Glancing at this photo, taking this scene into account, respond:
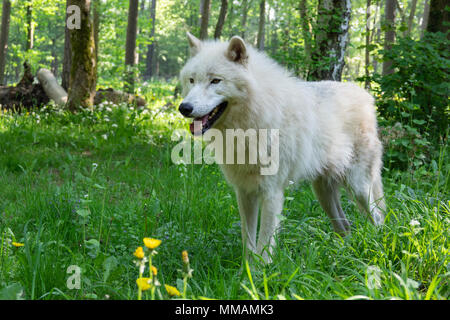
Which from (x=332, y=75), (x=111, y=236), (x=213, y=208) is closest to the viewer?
(x=111, y=236)

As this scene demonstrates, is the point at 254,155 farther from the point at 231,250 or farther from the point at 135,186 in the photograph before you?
the point at 135,186

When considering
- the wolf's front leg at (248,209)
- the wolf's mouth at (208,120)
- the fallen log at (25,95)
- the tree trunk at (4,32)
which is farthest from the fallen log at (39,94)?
the tree trunk at (4,32)

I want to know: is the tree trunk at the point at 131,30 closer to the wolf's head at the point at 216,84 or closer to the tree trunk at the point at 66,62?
the tree trunk at the point at 66,62

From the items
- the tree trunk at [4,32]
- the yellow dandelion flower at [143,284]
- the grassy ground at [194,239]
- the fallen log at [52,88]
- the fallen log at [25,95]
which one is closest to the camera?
the yellow dandelion flower at [143,284]

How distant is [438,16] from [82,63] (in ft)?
21.2

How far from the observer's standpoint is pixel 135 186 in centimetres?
464

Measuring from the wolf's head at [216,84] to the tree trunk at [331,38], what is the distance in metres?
3.02

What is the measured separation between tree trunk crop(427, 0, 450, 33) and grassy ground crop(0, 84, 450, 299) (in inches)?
133

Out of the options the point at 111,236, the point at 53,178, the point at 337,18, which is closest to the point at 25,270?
the point at 111,236

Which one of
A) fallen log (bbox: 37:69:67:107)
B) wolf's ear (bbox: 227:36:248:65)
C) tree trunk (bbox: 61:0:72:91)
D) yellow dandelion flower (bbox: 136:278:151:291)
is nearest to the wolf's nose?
wolf's ear (bbox: 227:36:248:65)

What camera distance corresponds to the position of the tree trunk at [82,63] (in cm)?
765

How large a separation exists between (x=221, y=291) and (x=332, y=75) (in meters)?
4.77

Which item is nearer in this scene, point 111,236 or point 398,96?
point 111,236

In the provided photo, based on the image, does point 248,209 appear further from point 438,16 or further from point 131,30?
point 131,30
